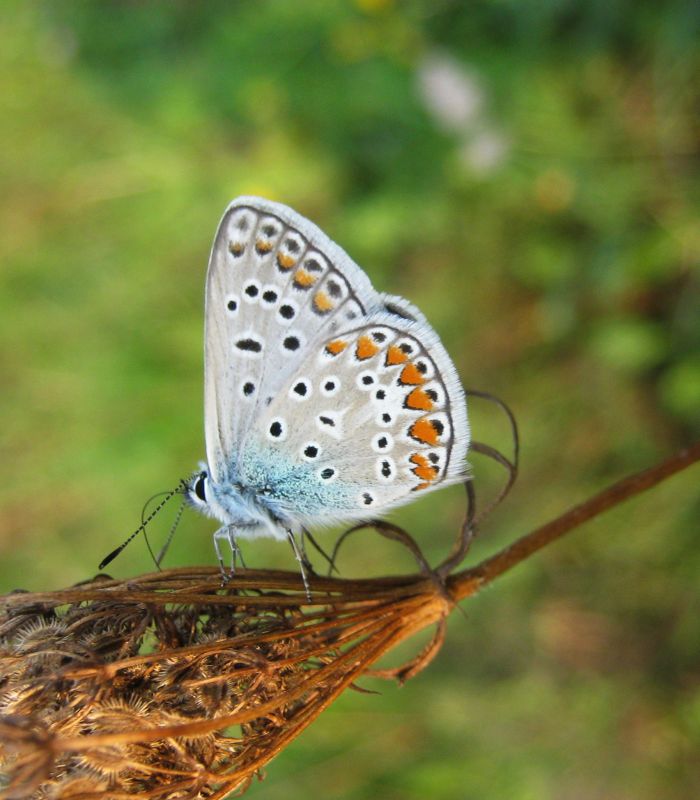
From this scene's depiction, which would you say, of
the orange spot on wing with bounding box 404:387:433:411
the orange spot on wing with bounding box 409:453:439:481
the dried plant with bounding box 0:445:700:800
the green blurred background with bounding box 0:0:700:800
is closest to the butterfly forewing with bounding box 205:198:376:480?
the orange spot on wing with bounding box 404:387:433:411

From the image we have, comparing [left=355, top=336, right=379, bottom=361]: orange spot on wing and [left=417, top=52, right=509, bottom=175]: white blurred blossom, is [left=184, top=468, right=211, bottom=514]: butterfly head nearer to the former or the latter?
[left=355, top=336, right=379, bottom=361]: orange spot on wing

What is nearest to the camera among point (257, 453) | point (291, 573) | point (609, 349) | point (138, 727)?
point (138, 727)

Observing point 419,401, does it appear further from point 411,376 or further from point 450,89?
point 450,89

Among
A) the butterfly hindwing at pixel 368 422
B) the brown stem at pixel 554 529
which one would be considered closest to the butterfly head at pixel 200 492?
the butterfly hindwing at pixel 368 422

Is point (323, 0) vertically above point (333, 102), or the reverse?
point (323, 0)

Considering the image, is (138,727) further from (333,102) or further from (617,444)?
(333,102)

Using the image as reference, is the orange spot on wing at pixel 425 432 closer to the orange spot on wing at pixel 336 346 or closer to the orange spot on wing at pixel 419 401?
the orange spot on wing at pixel 419 401

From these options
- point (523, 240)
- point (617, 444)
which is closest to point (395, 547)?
point (617, 444)
